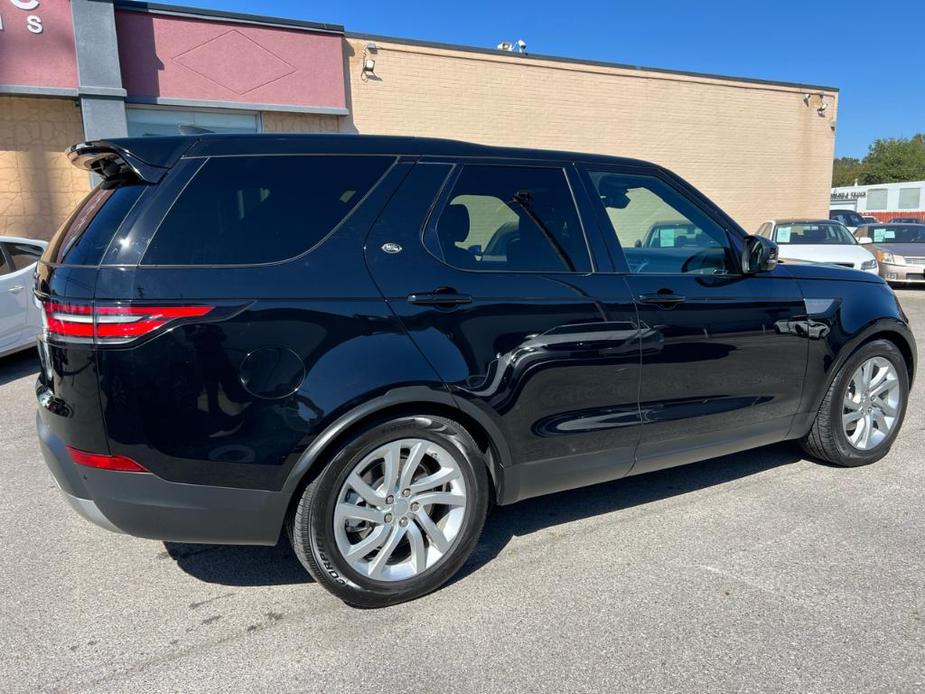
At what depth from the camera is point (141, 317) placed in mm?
2383

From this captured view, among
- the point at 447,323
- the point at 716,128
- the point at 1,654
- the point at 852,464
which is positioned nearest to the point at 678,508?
the point at 852,464

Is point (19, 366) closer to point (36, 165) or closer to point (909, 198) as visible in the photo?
point (36, 165)

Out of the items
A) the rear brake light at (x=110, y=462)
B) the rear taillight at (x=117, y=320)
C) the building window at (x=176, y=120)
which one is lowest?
the rear brake light at (x=110, y=462)

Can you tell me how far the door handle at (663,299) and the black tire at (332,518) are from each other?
1098mm

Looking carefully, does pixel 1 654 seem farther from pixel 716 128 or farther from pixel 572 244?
pixel 716 128

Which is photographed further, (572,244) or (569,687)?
(572,244)

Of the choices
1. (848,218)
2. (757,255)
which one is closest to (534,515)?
(757,255)

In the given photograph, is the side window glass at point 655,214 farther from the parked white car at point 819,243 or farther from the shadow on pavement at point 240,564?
the parked white car at point 819,243

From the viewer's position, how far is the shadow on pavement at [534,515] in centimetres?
318

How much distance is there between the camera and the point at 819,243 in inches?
517

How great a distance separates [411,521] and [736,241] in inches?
90.2

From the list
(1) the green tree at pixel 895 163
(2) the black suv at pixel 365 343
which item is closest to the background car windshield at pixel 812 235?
(2) the black suv at pixel 365 343

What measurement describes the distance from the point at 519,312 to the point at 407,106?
11948mm

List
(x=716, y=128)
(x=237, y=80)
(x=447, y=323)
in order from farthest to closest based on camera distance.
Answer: (x=716, y=128), (x=237, y=80), (x=447, y=323)
